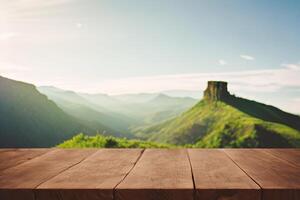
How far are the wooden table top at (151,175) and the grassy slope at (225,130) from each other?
91205mm

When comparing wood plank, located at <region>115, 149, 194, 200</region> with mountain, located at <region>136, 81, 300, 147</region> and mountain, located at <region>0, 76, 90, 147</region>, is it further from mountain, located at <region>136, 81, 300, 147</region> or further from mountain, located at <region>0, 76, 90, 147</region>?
mountain, located at <region>0, 76, 90, 147</region>

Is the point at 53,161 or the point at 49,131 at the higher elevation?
the point at 53,161

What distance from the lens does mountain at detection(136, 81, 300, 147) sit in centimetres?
9362

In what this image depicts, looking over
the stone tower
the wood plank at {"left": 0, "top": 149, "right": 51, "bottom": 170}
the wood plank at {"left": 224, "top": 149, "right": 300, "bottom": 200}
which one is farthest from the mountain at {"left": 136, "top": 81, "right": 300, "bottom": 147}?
the wood plank at {"left": 0, "top": 149, "right": 51, "bottom": 170}

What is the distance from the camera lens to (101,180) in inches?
64.5

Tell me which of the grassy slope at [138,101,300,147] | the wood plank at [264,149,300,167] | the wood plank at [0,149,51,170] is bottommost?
the grassy slope at [138,101,300,147]

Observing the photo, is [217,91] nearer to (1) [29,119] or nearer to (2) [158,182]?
(1) [29,119]

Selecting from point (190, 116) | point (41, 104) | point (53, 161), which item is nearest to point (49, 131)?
point (41, 104)

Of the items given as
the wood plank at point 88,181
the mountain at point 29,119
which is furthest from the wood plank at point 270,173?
the mountain at point 29,119

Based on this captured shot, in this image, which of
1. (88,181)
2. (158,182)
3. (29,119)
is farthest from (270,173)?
(29,119)

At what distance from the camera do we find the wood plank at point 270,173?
4.84 ft

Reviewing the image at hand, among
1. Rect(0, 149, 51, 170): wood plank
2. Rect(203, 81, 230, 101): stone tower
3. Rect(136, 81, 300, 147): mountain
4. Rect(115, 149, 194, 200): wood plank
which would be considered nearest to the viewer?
Rect(115, 149, 194, 200): wood plank

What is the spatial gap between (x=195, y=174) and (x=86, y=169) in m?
0.62
